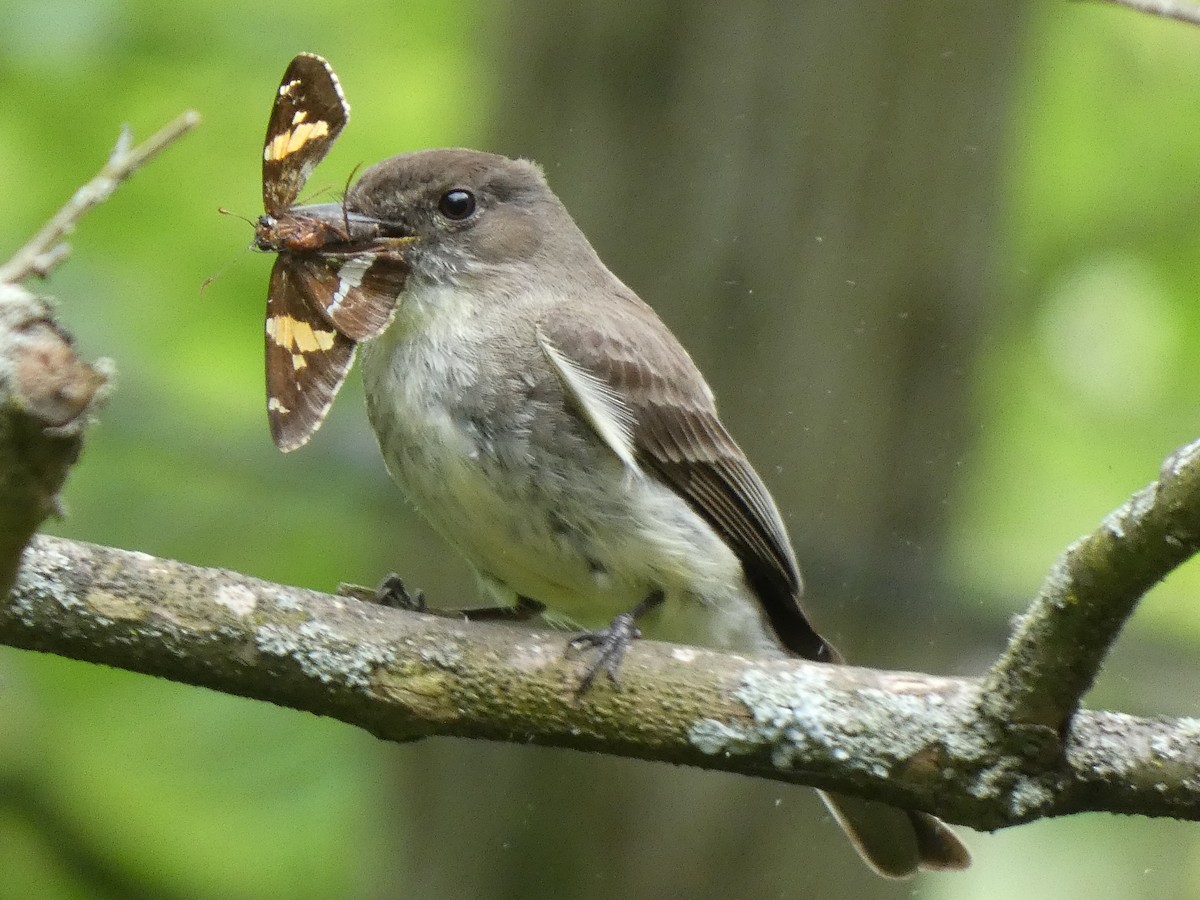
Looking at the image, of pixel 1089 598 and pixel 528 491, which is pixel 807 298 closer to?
pixel 528 491

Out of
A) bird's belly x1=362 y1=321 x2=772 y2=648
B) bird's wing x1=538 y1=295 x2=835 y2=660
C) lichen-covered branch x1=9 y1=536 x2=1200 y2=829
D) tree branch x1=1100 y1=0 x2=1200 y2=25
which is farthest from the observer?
bird's wing x1=538 y1=295 x2=835 y2=660

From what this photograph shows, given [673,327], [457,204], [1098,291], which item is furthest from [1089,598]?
[1098,291]

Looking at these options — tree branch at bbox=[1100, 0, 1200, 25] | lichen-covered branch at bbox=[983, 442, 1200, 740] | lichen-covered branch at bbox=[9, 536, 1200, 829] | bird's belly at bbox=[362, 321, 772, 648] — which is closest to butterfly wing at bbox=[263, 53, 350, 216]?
bird's belly at bbox=[362, 321, 772, 648]

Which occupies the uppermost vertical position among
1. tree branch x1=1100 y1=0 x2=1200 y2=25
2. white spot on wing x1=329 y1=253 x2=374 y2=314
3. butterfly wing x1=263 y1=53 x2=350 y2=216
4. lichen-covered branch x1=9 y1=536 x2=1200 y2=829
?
tree branch x1=1100 y1=0 x2=1200 y2=25

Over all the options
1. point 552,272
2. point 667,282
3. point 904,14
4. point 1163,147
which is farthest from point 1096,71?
point 552,272

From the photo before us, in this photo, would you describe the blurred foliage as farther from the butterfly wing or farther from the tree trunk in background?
the butterfly wing
